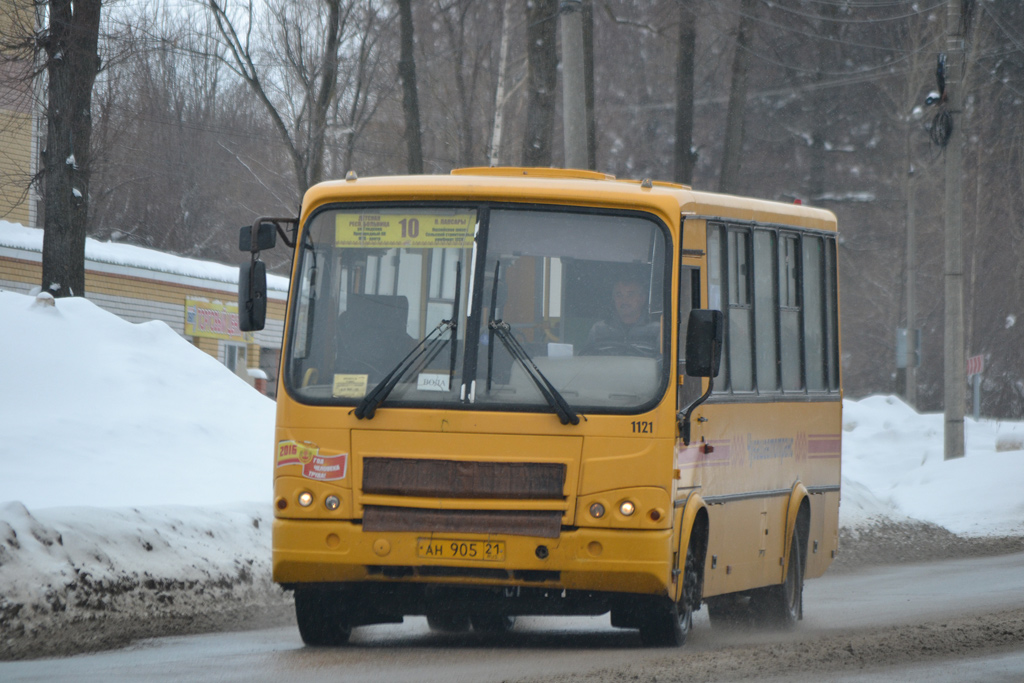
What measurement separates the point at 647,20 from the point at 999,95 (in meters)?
19.8

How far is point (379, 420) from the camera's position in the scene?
855 centimetres

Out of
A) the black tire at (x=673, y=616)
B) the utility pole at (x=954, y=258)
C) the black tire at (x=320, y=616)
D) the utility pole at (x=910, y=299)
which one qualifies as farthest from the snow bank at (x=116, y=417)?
the utility pole at (x=910, y=299)

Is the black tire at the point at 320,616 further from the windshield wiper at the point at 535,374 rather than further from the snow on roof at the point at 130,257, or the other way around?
the snow on roof at the point at 130,257

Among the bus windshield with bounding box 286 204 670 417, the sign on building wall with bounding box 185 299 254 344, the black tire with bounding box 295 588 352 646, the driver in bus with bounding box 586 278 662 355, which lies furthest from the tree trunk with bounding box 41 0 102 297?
the sign on building wall with bounding box 185 299 254 344

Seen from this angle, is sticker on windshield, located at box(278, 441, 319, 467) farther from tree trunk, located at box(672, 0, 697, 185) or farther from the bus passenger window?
tree trunk, located at box(672, 0, 697, 185)

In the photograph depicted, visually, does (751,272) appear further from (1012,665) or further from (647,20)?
(647,20)

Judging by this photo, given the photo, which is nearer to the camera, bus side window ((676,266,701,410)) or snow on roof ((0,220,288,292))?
bus side window ((676,266,701,410))

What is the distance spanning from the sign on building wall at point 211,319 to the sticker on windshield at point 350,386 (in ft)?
85.7

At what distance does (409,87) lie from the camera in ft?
99.5

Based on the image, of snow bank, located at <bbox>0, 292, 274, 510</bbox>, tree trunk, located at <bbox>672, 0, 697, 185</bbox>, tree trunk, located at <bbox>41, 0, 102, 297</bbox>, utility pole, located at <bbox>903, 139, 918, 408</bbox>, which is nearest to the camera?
snow bank, located at <bbox>0, 292, 274, 510</bbox>

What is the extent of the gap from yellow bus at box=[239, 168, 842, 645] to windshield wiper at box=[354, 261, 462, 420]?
12mm

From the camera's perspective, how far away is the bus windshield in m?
8.57

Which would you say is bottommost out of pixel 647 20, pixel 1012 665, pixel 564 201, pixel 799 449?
pixel 1012 665

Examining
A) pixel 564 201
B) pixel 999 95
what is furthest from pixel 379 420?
pixel 999 95
